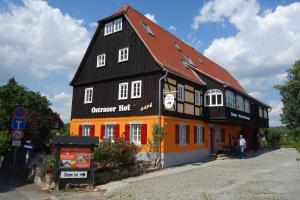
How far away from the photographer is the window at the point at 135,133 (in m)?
18.8

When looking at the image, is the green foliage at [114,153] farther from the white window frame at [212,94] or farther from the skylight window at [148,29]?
the skylight window at [148,29]

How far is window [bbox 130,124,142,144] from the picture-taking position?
18770mm

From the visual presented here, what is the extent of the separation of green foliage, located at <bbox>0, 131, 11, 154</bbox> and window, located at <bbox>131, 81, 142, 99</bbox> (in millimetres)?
7934

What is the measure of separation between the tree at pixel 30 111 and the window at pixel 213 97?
11.3 meters

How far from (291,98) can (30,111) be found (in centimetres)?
3410

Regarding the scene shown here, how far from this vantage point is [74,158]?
1228cm

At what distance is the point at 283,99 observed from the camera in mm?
41375

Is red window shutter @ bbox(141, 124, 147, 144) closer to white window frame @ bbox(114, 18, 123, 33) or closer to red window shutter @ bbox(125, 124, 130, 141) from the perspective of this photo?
red window shutter @ bbox(125, 124, 130, 141)

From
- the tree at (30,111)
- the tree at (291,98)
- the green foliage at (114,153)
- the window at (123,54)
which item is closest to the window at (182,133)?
the green foliage at (114,153)

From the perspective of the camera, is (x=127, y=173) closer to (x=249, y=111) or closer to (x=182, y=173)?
(x=182, y=173)

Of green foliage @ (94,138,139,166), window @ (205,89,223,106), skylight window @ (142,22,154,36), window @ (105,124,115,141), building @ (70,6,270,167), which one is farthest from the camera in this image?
skylight window @ (142,22,154,36)

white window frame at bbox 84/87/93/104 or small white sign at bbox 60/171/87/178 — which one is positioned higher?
white window frame at bbox 84/87/93/104

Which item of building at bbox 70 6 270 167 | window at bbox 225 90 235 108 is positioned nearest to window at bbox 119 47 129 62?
building at bbox 70 6 270 167

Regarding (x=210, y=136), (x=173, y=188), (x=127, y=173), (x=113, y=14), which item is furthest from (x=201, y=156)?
(x=113, y=14)
